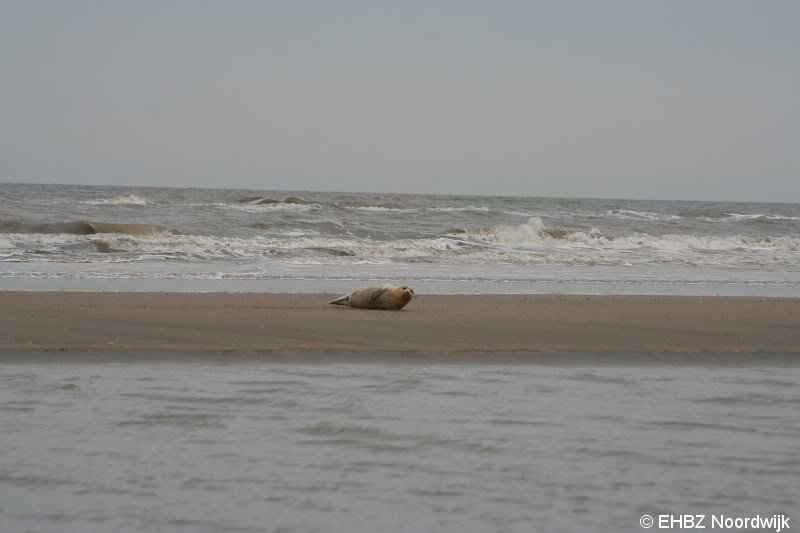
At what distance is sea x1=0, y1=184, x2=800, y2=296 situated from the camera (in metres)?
13.8

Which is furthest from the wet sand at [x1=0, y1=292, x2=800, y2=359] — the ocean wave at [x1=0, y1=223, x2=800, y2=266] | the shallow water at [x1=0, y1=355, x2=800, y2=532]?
the ocean wave at [x1=0, y1=223, x2=800, y2=266]

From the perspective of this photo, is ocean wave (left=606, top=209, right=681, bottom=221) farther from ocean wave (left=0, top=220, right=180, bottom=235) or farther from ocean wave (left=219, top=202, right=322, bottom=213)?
ocean wave (left=0, top=220, right=180, bottom=235)

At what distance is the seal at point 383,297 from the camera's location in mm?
9797

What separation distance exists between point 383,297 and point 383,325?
4.31 ft

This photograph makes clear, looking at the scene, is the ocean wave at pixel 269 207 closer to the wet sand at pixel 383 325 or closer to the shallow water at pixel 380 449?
the wet sand at pixel 383 325

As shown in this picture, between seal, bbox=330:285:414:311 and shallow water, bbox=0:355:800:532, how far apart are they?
3602mm

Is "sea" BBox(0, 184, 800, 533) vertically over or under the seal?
under

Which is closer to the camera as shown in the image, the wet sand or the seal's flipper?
the wet sand

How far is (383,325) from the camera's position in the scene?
8547mm

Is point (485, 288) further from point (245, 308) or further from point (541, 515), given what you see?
point (541, 515)

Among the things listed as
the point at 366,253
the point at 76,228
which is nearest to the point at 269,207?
the point at 76,228

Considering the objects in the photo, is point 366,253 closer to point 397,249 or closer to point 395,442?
point 397,249

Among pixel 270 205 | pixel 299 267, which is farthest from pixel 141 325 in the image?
pixel 270 205

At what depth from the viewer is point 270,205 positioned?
3878 centimetres
